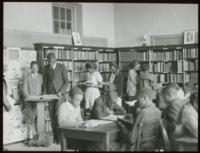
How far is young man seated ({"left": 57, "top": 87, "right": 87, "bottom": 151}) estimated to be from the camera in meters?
5.04

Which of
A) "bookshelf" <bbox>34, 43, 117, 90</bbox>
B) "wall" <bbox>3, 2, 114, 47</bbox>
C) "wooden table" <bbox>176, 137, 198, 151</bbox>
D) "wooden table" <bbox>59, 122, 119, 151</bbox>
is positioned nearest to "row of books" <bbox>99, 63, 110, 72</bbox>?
"bookshelf" <bbox>34, 43, 117, 90</bbox>

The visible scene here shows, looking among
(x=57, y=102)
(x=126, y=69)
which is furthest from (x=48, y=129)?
(x=126, y=69)

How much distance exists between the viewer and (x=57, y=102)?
7742mm

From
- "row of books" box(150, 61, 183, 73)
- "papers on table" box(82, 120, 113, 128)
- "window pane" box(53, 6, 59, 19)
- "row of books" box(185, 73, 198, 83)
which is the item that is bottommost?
"papers on table" box(82, 120, 113, 128)

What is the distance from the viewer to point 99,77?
9.20 metres

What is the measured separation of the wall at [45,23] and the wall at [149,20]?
0.32 m

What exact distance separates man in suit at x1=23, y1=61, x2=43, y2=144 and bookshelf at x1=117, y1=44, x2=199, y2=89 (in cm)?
375

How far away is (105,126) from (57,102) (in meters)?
2.87

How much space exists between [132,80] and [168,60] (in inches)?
46.7

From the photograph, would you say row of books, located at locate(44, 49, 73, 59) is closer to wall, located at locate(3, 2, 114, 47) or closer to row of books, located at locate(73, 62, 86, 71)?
row of books, located at locate(73, 62, 86, 71)

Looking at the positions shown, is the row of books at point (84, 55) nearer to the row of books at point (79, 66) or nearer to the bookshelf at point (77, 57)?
the bookshelf at point (77, 57)

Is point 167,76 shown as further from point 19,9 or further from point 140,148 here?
point 140,148

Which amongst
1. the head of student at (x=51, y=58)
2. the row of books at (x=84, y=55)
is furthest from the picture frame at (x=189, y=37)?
the head of student at (x=51, y=58)

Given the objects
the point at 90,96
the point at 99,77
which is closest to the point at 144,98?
the point at 90,96
